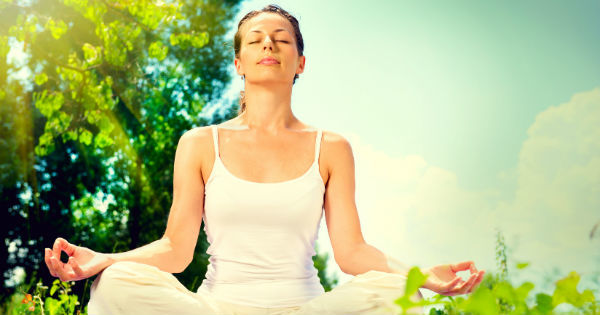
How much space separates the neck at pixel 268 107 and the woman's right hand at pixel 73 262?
135cm

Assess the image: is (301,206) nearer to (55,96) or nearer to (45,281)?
(55,96)

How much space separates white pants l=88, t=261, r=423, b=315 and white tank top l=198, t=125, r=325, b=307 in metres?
0.59

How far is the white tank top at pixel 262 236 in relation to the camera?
3115 millimetres

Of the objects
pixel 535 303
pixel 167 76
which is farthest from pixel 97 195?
pixel 535 303

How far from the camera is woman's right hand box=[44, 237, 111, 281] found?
2467mm

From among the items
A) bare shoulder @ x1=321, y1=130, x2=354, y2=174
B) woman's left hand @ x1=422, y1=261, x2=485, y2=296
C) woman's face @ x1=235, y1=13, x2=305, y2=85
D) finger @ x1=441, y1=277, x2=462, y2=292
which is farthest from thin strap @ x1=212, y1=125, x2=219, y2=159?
finger @ x1=441, y1=277, x2=462, y2=292

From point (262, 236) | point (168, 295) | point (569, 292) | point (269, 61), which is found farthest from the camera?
point (269, 61)

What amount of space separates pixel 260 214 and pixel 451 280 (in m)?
1.14

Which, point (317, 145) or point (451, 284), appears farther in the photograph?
point (317, 145)

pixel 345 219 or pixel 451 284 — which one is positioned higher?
pixel 345 219

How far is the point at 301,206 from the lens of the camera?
326cm

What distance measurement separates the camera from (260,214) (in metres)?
3.20

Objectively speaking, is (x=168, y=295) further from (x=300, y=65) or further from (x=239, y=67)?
(x=300, y=65)

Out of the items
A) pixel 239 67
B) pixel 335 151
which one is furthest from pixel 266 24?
pixel 335 151
